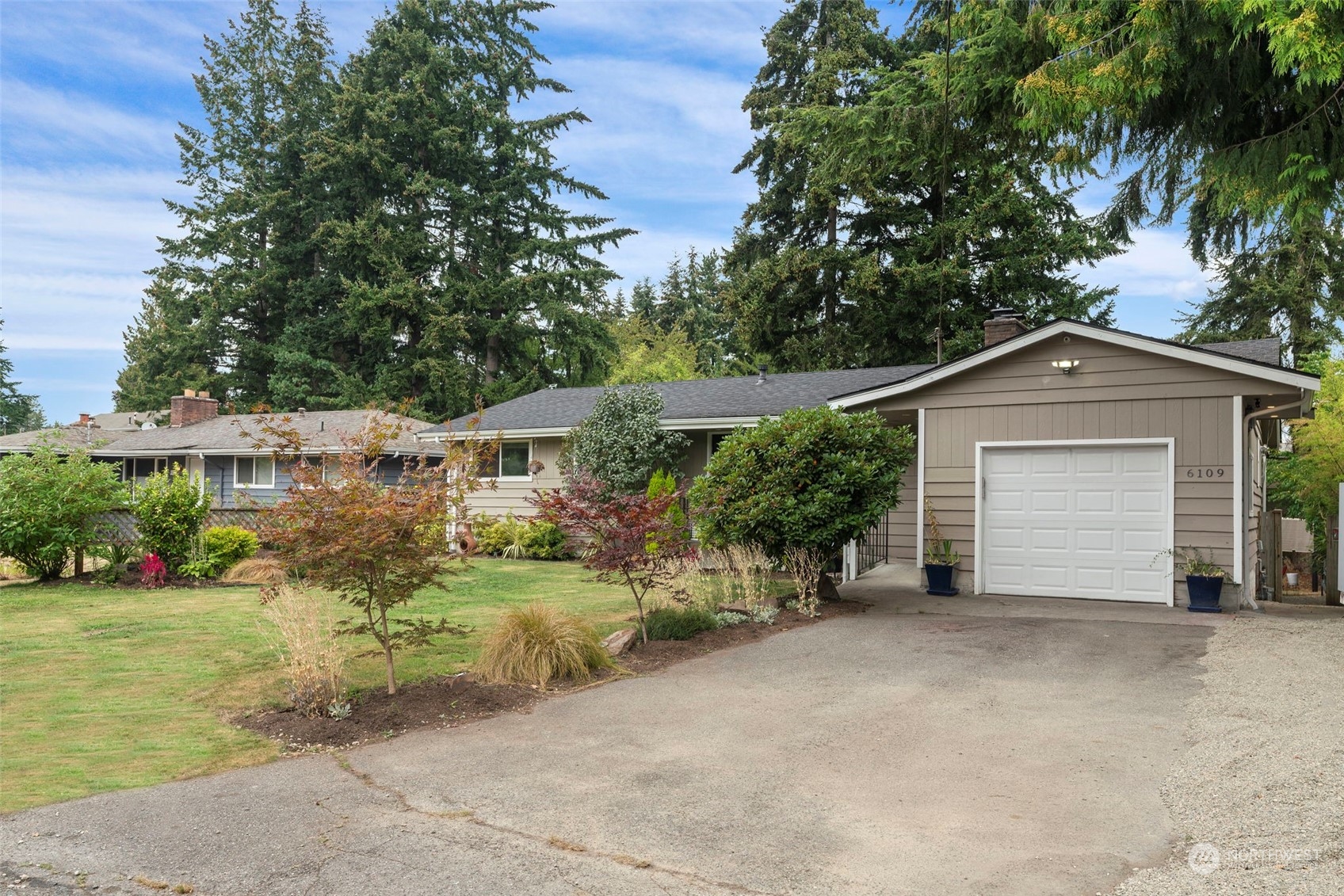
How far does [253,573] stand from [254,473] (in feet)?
42.9

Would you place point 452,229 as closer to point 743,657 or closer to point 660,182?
point 660,182

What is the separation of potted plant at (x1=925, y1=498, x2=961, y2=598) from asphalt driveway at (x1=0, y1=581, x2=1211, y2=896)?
4.47 metres

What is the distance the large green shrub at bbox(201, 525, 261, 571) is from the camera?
48.2 ft

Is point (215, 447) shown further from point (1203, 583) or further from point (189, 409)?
point (1203, 583)

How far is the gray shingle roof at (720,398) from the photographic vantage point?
16.3 metres

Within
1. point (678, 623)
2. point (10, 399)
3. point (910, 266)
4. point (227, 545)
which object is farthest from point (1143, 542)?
point (10, 399)

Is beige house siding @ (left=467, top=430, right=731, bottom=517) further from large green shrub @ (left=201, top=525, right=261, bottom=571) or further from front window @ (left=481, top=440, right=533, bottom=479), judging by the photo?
large green shrub @ (left=201, top=525, right=261, bottom=571)

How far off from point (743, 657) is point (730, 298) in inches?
864

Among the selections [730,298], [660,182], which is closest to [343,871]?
[730,298]

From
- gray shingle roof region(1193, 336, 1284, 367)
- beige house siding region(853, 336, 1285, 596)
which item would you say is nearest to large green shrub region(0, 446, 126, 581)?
beige house siding region(853, 336, 1285, 596)

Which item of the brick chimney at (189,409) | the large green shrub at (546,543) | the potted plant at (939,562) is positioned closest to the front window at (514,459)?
the large green shrub at (546,543)

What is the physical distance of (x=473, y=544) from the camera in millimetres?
18828

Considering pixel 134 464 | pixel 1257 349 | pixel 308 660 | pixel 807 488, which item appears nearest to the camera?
pixel 308 660

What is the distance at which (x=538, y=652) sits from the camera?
22.6 feet
